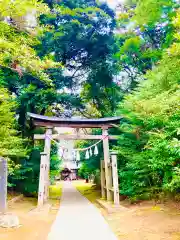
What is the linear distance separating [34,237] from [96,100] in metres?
12.9

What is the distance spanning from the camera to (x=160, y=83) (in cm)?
1059

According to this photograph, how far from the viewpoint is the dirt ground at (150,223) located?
18.9 feet

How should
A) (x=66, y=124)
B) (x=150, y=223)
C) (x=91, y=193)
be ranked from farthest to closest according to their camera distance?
(x=91, y=193), (x=66, y=124), (x=150, y=223)

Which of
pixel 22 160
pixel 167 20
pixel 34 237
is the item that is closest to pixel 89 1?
pixel 167 20

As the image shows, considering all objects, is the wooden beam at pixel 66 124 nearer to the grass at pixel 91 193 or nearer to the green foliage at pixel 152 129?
the green foliage at pixel 152 129

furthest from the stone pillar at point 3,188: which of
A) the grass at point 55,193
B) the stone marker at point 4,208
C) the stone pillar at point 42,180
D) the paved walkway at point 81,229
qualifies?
the grass at point 55,193

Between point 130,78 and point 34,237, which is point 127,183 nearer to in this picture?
point 34,237

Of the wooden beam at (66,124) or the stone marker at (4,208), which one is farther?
the wooden beam at (66,124)

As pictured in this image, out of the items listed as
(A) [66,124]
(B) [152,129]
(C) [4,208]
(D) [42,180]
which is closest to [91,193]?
(A) [66,124]

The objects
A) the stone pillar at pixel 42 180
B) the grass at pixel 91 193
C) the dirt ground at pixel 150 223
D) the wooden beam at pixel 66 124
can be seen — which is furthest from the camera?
the grass at pixel 91 193

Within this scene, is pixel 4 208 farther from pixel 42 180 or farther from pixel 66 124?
pixel 66 124

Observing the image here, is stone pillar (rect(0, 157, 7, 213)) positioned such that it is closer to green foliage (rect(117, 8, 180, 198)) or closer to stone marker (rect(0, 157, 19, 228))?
stone marker (rect(0, 157, 19, 228))

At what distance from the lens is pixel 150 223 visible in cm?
688

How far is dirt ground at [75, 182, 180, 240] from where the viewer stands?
576 centimetres
